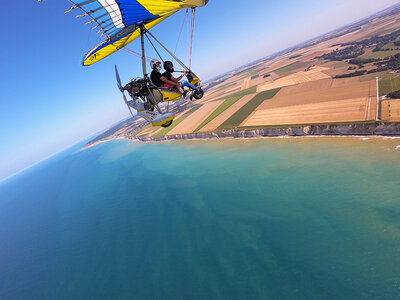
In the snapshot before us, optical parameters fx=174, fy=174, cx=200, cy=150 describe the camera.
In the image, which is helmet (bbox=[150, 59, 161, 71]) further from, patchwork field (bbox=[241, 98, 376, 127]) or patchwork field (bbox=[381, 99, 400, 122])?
patchwork field (bbox=[241, 98, 376, 127])

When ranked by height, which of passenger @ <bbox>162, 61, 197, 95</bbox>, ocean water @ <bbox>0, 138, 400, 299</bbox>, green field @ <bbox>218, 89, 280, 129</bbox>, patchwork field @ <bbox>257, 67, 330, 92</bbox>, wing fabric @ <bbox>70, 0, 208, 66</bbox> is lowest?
ocean water @ <bbox>0, 138, 400, 299</bbox>

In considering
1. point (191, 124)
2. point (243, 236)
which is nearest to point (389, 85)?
point (243, 236)

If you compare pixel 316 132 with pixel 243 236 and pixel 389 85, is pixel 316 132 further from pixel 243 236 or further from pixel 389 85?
pixel 243 236

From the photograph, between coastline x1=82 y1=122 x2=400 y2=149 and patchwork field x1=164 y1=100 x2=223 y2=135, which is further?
patchwork field x1=164 y1=100 x2=223 y2=135

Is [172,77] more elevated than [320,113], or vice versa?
[172,77]

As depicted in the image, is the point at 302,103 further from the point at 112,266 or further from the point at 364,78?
the point at 112,266

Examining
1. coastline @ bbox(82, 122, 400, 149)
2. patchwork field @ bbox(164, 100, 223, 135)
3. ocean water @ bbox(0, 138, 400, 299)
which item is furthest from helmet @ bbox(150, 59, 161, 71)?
patchwork field @ bbox(164, 100, 223, 135)

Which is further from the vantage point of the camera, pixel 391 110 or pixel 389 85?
pixel 389 85
